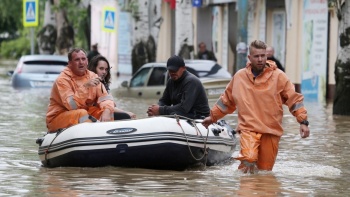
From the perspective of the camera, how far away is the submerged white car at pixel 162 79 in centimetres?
2878

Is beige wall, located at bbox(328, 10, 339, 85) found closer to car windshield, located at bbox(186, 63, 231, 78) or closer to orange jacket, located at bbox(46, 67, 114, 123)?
car windshield, located at bbox(186, 63, 231, 78)

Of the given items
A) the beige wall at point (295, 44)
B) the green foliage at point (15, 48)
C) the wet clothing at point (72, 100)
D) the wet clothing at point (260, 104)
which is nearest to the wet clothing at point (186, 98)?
the wet clothing at point (72, 100)

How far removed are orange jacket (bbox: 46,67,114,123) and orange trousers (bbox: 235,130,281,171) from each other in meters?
2.01

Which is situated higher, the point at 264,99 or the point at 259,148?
the point at 264,99

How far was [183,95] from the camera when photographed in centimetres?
1534

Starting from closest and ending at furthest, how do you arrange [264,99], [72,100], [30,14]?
[264,99], [72,100], [30,14]

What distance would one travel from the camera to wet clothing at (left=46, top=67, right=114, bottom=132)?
14.8m

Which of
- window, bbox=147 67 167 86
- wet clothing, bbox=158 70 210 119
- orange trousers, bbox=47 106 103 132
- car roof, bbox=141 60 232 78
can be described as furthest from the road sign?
orange trousers, bbox=47 106 103 132

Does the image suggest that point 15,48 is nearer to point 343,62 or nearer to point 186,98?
point 343,62

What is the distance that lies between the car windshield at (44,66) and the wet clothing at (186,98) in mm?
21188

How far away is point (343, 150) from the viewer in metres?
17.9

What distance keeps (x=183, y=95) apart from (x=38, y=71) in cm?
2203

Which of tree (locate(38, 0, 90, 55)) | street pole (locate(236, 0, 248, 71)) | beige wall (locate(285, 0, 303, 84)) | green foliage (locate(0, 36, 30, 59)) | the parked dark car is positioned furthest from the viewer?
green foliage (locate(0, 36, 30, 59))

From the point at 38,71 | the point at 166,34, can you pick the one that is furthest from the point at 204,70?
the point at 166,34
